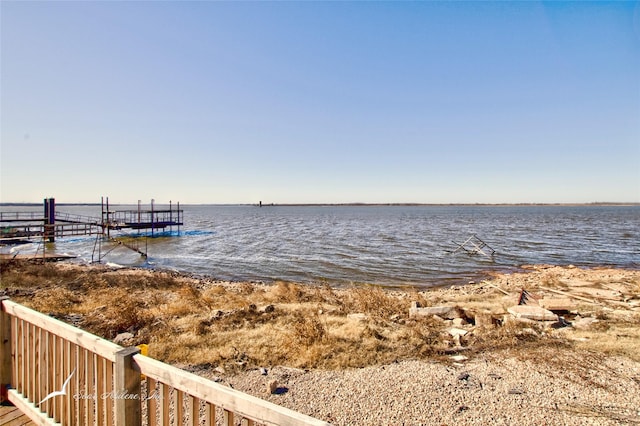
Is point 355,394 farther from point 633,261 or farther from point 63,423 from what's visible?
point 633,261

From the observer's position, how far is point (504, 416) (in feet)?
16.7

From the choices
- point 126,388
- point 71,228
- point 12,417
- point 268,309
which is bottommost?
point 71,228

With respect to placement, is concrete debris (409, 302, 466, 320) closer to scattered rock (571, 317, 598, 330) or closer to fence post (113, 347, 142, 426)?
scattered rock (571, 317, 598, 330)

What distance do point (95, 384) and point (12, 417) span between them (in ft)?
7.01

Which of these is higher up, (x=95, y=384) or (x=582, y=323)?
(x=95, y=384)

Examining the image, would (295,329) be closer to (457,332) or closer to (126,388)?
(457,332)

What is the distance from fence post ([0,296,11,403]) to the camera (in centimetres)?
428

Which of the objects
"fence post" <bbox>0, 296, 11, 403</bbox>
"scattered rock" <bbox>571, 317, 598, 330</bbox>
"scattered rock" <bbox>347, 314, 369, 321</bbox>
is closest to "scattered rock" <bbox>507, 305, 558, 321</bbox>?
"scattered rock" <bbox>571, 317, 598, 330</bbox>

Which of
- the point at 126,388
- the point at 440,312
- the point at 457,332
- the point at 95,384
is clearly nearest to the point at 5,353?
the point at 95,384

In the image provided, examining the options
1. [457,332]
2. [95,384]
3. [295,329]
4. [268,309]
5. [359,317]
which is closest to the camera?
[95,384]

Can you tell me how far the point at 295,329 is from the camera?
8469 millimetres

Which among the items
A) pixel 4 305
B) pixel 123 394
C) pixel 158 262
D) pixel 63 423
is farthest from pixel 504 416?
pixel 158 262

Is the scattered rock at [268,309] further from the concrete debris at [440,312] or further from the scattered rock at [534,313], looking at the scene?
the scattered rock at [534,313]

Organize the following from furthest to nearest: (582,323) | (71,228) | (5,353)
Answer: (71,228) → (582,323) → (5,353)
